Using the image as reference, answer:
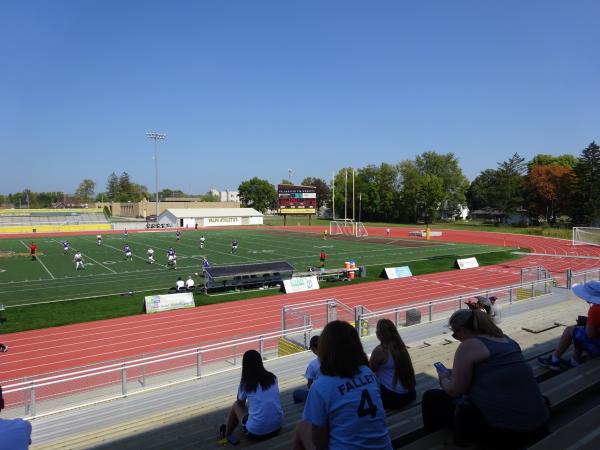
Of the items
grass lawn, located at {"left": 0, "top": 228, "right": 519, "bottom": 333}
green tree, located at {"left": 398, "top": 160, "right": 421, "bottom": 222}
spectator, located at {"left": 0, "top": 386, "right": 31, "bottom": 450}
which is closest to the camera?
spectator, located at {"left": 0, "top": 386, "right": 31, "bottom": 450}

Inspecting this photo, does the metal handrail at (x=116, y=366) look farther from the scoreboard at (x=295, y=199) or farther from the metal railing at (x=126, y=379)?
the scoreboard at (x=295, y=199)

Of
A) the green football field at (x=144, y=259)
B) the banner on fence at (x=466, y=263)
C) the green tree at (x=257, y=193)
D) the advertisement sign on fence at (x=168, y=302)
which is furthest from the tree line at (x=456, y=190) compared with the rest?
the advertisement sign on fence at (x=168, y=302)

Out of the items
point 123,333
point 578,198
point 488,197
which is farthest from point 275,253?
point 488,197

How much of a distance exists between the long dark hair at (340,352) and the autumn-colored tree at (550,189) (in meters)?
84.8

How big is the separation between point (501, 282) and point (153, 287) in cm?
1941

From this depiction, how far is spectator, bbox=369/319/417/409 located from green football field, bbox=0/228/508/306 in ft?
70.8

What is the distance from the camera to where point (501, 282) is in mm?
26391

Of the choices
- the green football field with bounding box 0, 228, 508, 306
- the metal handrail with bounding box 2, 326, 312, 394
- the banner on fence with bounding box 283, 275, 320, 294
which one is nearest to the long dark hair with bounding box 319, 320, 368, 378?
the metal handrail with bounding box 2, 326, 312, 394

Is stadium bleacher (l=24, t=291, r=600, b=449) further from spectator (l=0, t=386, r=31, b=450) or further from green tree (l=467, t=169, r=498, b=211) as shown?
green tree (l=467, t=169, r=498, b=211)

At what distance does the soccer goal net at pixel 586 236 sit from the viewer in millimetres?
47031

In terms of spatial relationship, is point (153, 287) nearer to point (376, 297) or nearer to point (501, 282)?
point (376, 297)

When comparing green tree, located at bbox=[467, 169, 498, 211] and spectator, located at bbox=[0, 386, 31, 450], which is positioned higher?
green tree, located at bbox=[467, 169, 498, 211]

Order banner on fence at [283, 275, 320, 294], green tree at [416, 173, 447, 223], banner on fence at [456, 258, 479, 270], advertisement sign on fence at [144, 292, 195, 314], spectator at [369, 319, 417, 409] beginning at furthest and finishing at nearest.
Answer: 1. green tree at [416, 173, 447, 223]
2. banner on fence at [456, 258, 479, 270]
3. banner on fence at [283, 275, 320, 294]
4. advertisement sign on fence at [144, 292, 195, 314]
5. spectator at [369, 319, 417, 409]

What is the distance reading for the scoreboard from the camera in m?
68.3
